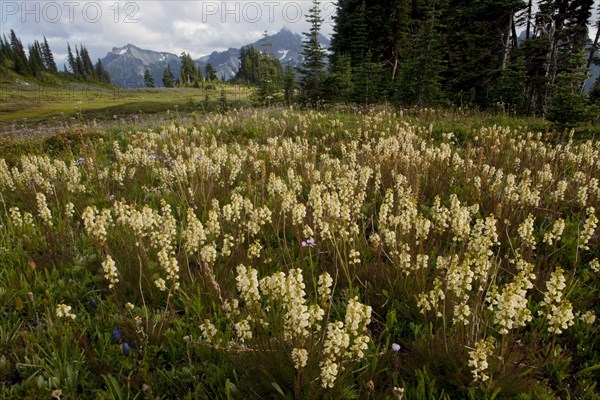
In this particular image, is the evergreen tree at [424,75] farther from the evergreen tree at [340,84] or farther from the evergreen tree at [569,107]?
the evergreen tree at [569,107]

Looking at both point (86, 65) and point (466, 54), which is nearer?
point (466, 54)

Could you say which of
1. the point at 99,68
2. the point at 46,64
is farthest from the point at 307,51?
the point at 46,64

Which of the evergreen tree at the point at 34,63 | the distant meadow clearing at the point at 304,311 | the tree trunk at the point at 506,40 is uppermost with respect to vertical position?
the evergreen tree at the point at 34,63

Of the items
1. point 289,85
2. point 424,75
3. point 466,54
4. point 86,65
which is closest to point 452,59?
point 466,54

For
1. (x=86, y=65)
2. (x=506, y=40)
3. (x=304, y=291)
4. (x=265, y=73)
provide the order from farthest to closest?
(x=86, y=65) < (x=265, y=73) < (x=506, y=40) < (x=304, y=291)

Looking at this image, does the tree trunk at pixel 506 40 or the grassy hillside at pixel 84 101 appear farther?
the grassy hillside at pixel 84 101

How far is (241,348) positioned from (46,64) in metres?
190

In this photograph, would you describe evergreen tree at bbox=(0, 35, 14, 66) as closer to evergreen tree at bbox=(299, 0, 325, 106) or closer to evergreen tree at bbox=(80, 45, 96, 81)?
evergreen tree at bbox=(80, 45, 96, 81)

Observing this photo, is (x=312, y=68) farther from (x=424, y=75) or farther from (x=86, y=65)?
(x=86, y=65)

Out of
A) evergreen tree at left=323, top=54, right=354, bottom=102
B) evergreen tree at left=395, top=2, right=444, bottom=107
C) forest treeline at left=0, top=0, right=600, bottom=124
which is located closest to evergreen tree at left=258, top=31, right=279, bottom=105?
forest treeline at left=0, top=0, right=600, bottom=124

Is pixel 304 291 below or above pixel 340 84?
below

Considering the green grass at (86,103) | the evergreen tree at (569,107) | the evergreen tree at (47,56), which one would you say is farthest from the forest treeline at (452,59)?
the evergreen tree at (47,56)

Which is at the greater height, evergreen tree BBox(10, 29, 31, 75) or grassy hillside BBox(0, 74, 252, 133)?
evergreen tree BBox(10, 29, 31, 75)

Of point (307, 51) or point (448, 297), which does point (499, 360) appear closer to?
point (448, 297)
